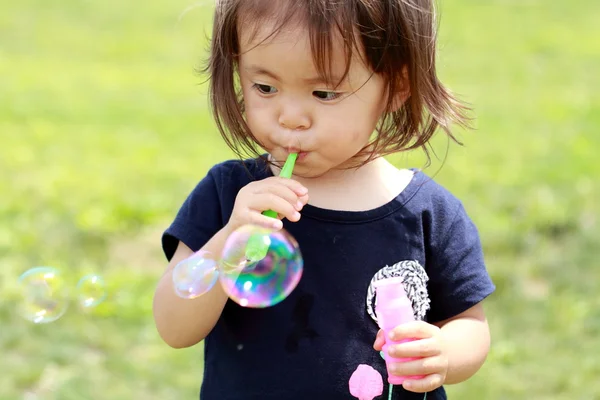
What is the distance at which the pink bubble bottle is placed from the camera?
156cm

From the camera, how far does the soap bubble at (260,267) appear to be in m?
1.59

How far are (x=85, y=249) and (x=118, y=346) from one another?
2.63ft

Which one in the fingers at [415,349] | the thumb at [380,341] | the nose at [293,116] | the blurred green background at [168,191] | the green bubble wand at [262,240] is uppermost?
the blurred green background at [168,191]

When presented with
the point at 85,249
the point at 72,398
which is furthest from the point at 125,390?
the point at 85,249

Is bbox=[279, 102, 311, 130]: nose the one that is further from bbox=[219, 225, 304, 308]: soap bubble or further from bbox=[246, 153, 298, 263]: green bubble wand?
bbox=[219, 225, 304, 308]: soap bubble

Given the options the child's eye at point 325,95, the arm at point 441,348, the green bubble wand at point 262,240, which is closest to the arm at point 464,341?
the arm at point 441,348

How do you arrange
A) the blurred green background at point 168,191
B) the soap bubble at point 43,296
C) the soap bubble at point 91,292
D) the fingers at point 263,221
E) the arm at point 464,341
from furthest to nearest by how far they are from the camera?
the blurred green background at point 168,191
the soap bubble at point 43,296
the soap bubble at point 91,292
the arm at point 464,341
the fingers at point 263,221

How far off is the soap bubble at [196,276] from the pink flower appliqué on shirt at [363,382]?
1.02 ft

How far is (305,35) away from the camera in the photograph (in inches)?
61.0

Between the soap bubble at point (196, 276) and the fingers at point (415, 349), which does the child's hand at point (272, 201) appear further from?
the fingers at point (415, 349)

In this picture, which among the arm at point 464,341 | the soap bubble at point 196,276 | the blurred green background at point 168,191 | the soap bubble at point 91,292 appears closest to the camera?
the soap bubble at point 196,276

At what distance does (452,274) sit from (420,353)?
245mm

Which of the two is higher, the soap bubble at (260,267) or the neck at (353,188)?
the neck at (353,188)

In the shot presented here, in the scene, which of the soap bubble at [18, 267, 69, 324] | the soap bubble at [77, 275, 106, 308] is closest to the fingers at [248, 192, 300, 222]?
the soap bubble at [77, 275, 106, 308]
